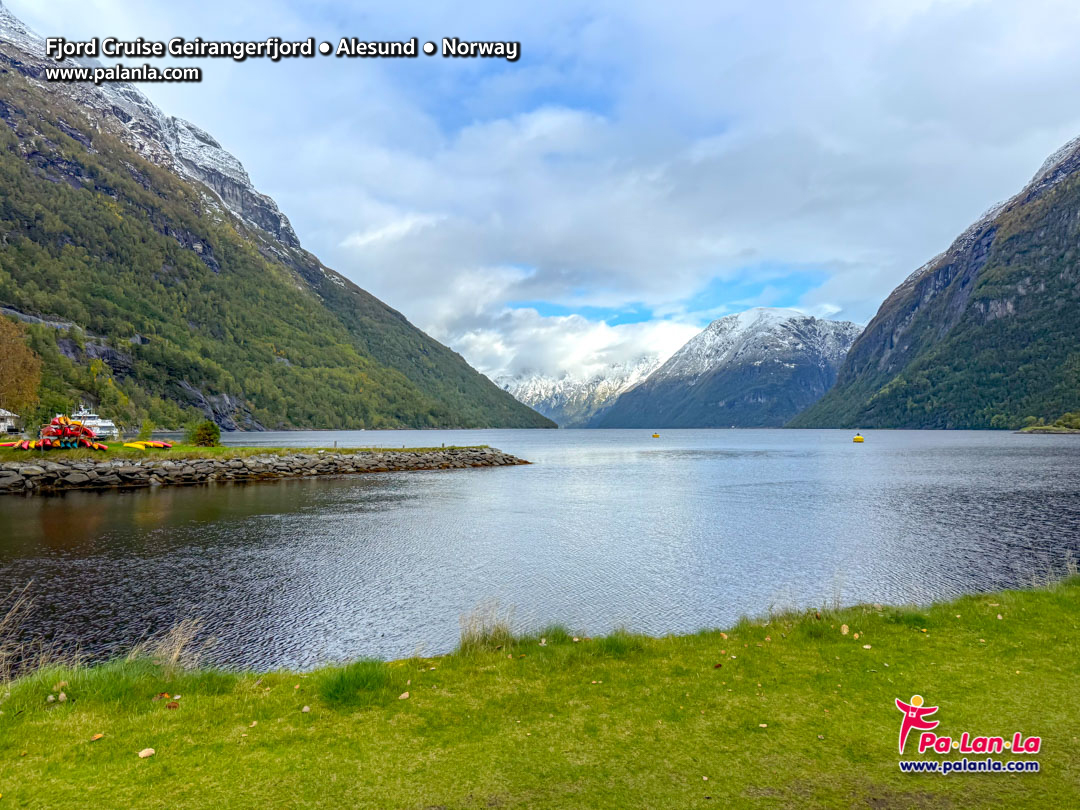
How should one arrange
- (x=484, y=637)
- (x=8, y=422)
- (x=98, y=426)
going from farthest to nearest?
(x=98, y=426), (x=8, y=422), (x=484, y=637)

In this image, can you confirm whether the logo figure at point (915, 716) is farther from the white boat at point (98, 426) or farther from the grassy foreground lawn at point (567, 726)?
the white boat at point (98, 426)

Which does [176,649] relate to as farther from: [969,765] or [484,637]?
[969,765]

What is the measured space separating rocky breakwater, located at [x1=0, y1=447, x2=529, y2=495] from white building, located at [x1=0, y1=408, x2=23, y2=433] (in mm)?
39627

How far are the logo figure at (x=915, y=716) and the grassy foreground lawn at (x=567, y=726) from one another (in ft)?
0.44

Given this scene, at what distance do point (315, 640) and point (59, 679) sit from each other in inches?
280

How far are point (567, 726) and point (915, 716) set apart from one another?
4.91 meters

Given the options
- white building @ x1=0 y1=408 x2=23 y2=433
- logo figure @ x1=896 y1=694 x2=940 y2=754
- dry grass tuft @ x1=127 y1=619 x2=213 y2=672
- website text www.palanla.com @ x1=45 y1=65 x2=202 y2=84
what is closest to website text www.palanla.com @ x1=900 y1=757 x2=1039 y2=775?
logo figure @ x1=896 y1=694 x2=940 y2=754

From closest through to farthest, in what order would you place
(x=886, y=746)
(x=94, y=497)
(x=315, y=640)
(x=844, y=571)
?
(x=886, y=746), (x=315, y=640), (x=844, y=571), (x=94, y=497)

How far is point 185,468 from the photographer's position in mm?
59344

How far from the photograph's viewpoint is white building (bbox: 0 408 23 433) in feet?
268

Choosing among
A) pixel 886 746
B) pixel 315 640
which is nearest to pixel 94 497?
pixel 315 640

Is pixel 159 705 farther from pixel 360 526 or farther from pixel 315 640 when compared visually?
pixel 360 526

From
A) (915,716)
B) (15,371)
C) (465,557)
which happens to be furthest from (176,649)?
(15,371)

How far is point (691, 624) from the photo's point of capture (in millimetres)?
18281
